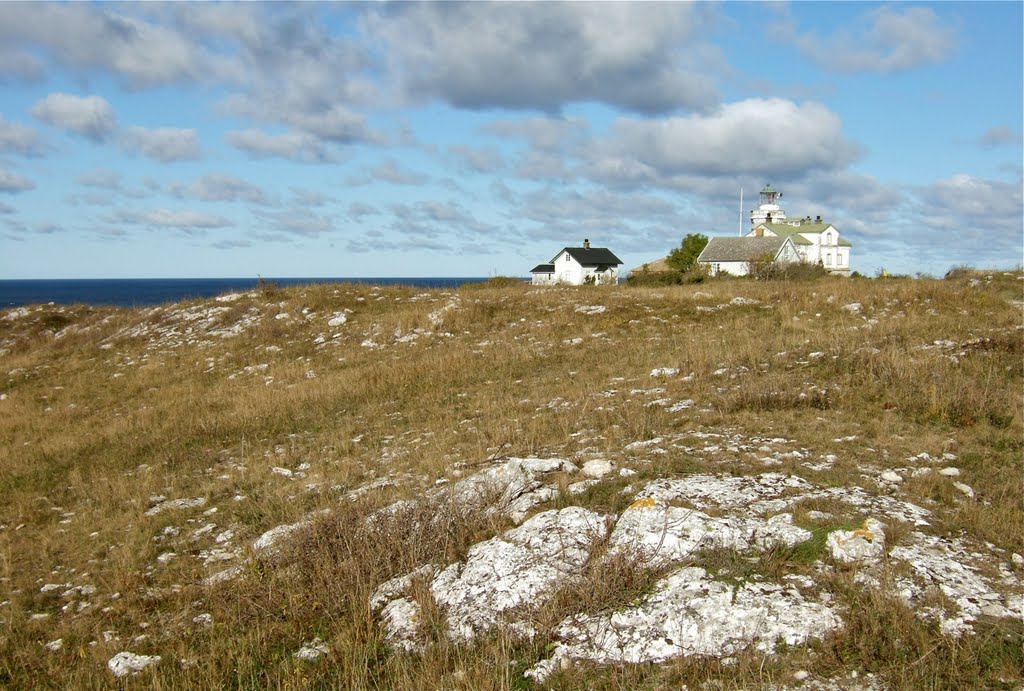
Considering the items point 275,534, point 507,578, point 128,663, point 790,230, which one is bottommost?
point 128,663

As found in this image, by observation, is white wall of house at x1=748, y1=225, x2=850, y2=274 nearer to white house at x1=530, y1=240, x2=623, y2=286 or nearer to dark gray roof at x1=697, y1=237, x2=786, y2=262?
dark gray roof at x1=697, y1=237, x2=786, y2=262

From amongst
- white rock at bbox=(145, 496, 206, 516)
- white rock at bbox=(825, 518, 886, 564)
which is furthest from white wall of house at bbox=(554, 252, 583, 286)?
white rock at bbox=(825, 518, 886, 564)

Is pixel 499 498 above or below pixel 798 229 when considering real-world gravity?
below

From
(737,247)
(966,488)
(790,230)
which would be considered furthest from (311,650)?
(790,230)

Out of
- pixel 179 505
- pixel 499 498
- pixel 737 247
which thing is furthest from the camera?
pixel 737 247

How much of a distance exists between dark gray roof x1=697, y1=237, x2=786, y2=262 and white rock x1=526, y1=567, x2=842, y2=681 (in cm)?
6585

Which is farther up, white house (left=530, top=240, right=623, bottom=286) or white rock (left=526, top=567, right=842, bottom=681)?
white house (left=530, top=240, right=623, bottom=286)

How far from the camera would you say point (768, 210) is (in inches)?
3602

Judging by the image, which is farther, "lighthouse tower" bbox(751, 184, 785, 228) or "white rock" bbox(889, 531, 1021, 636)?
"lighthouse tower" bbox(751, 184, 785, 228)

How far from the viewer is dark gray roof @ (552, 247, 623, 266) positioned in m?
75.9

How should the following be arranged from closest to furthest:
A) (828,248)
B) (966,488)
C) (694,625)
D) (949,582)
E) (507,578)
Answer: (694,625) → (949,582) → (507,578) → (966,488) → (828,248)

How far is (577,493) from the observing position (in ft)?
20.0

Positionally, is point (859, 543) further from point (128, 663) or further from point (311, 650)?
point (128, 663)

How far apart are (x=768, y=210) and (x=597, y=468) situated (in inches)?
3708
